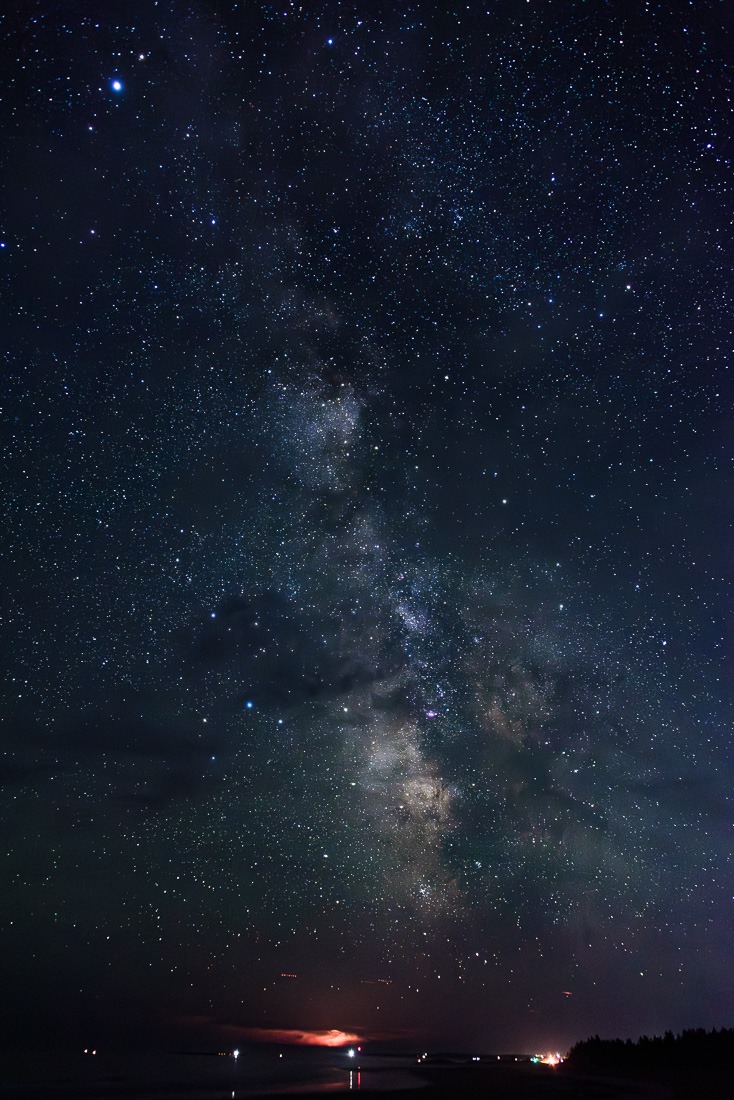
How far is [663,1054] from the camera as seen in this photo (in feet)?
131

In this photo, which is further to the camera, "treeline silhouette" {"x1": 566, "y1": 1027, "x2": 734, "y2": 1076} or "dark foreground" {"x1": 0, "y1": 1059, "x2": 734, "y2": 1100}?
"treeline silhouette" {"x1": 566, "y1": 1027, "x2": 734, "y2": 1076}

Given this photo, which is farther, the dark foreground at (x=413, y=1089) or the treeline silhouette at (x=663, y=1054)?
the treeline silhouette at (x=663, y=1054)

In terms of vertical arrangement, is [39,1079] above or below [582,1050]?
above

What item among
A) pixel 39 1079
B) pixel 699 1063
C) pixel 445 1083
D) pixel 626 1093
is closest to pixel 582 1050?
pixel 445 1083

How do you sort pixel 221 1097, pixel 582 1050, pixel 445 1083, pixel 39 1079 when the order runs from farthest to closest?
pixel 582 1050, pixel 39 1079, pixel 445 1083, pixel 221 1097

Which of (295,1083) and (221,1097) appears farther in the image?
(295,1083)

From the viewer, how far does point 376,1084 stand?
41.5 meters

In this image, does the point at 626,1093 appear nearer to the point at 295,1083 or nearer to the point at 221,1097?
the point at 221,1097

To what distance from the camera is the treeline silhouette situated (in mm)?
35375

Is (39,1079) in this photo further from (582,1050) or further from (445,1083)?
(582,1050)

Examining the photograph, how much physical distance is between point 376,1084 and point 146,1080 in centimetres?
1475

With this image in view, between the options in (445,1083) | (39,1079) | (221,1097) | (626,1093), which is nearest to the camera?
(626,1093)

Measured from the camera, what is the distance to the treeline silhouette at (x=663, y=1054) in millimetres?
35375

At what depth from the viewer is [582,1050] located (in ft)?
167
